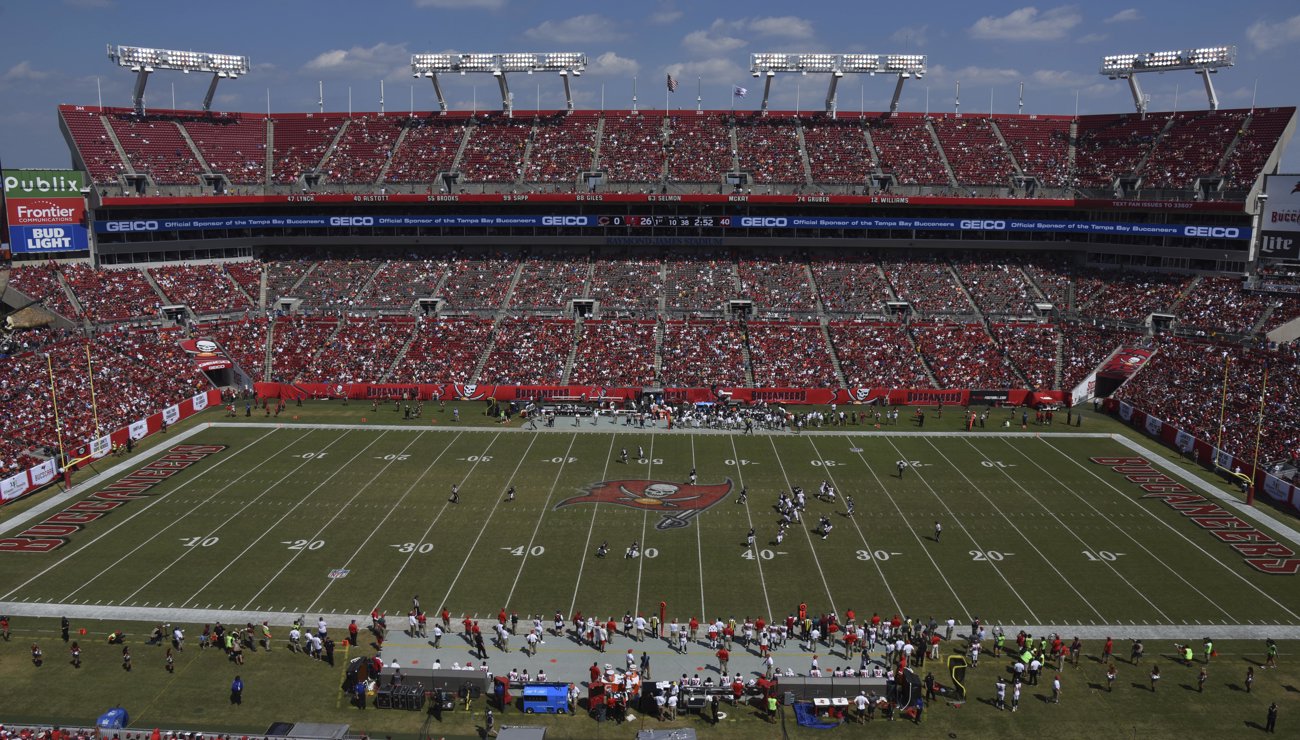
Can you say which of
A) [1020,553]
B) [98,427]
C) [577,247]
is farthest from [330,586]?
[577,247]

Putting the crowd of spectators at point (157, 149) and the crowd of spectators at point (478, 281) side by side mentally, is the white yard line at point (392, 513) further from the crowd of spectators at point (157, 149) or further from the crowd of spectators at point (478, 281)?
the crowd of spectators at point (157, 149)

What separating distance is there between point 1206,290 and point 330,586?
53395 mm

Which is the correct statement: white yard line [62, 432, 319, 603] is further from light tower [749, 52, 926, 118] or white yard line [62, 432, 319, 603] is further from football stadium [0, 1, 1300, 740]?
light tower [749, 52, 926, 118]

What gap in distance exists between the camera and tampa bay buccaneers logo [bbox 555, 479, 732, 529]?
3491 cm

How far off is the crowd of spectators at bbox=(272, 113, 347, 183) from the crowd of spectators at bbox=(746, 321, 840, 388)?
3695cm

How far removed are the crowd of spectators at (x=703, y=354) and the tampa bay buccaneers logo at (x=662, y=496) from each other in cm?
1437

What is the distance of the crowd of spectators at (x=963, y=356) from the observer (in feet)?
173

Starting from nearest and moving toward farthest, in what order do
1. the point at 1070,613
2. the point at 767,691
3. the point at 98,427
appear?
the point at 767,691 → the point at 1070,613 → the point at 98,427

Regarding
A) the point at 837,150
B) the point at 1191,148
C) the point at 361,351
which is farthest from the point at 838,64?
the point at 361,351

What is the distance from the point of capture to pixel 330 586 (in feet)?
93.0

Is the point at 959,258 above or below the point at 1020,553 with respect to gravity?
above

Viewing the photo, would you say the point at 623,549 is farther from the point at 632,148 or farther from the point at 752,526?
the point at 632,148

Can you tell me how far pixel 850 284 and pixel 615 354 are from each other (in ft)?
61.3

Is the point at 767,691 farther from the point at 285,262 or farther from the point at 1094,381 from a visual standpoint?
the point at 285,262
